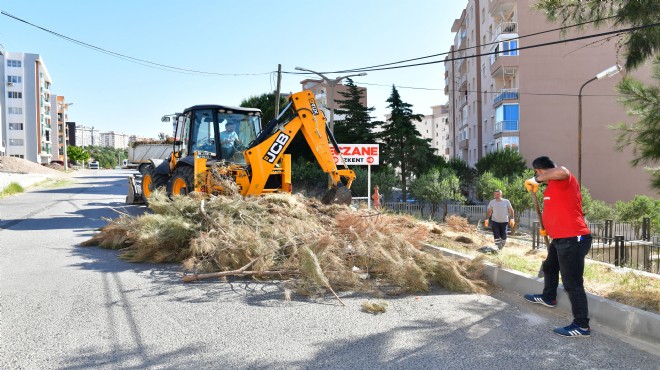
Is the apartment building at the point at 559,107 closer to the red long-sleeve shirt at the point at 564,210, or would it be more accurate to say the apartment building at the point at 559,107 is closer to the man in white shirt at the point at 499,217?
the man in white shirt at the point at 499,217

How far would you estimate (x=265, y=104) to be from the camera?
4122cm

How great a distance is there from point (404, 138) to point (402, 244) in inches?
1165

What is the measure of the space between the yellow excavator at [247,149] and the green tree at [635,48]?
5483mm

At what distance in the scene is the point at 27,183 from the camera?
99.4ft

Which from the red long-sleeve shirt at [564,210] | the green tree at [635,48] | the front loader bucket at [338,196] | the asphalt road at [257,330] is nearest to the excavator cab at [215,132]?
the front loader bucket at [338,196]

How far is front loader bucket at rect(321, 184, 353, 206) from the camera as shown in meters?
11.3

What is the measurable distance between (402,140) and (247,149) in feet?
84.3

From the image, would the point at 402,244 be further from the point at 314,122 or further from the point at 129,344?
the point at 314,122

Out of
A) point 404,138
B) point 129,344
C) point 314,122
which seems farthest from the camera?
point 404,138

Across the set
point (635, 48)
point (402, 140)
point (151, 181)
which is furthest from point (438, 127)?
point (635, 48)

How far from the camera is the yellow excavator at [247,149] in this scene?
11648 millimetres

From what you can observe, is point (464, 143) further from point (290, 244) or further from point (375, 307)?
point (375, 307)

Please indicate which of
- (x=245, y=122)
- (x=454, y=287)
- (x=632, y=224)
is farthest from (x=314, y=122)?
(x=632, y=224)

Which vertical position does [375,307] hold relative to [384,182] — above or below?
below
